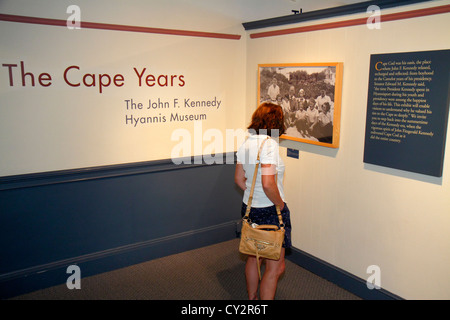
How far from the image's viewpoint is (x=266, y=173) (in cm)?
285

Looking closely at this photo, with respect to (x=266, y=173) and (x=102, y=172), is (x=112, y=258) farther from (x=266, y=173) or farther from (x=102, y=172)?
(x=266, y=173)

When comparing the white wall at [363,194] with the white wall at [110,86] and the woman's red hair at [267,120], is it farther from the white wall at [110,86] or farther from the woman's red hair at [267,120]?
the woman's red hair at [267,120]

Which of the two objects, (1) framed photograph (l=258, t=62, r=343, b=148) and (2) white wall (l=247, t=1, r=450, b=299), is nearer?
Result: (2) white wall (l=247, t=1, r=450, b=299)

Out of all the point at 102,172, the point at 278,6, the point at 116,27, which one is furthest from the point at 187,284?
the point at 278,6

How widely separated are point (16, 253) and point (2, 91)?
4.95ft

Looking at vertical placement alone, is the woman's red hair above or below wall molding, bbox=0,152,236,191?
above

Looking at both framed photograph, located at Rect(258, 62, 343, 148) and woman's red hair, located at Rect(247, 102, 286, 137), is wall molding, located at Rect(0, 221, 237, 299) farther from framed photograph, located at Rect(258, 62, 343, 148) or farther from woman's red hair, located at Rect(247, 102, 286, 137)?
woman's red hair, located at Rect(247, 102, 286, 137)

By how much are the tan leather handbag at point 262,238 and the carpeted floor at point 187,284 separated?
2.78ft

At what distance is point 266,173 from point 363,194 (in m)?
1.17

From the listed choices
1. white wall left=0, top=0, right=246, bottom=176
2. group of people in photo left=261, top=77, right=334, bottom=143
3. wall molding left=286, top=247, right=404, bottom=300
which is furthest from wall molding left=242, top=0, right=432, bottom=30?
wall molding left=286, top=247, right=404, bottom=300

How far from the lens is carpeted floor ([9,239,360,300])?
364 cm

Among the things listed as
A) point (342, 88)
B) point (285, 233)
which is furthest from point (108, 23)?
point (285, 233)

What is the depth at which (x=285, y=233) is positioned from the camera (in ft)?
10.1

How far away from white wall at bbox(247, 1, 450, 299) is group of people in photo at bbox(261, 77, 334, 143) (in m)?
0.14
